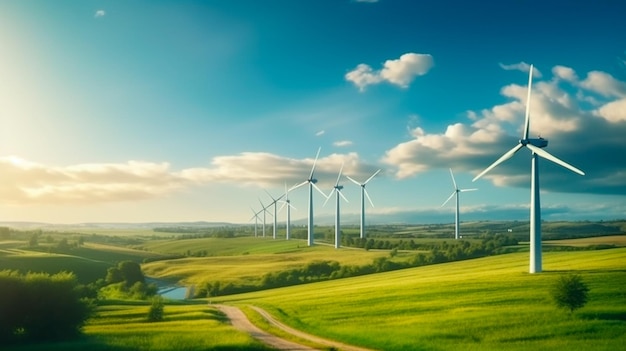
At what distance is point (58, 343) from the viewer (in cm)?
4381

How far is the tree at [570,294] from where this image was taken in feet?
162

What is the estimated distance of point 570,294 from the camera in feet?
162

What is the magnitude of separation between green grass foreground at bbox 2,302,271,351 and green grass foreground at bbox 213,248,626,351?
7.50 m

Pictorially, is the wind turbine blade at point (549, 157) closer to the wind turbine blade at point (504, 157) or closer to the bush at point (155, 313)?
the wind turbine blade at point (504, 157)

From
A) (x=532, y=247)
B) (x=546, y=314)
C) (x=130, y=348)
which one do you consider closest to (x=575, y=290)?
(x=546, y=314)

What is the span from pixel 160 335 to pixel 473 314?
28.5 metres

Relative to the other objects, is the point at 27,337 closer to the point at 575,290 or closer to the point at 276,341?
the point at 276,341

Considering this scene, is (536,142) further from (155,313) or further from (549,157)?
(155,313)

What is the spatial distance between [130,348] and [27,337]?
528 inches

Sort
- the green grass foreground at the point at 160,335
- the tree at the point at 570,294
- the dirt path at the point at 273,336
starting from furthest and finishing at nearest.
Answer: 1. the tree at the point at 570,294
2. the dirt path at the point at 273,336
3. the green grass foreground at the point at 160,335

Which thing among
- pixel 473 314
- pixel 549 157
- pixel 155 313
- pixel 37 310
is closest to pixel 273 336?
pixel 155 313

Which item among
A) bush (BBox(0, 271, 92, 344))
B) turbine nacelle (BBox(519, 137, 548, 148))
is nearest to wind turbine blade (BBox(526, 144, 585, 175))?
turbine nacelle (BBox(519, 137, 548, 148))

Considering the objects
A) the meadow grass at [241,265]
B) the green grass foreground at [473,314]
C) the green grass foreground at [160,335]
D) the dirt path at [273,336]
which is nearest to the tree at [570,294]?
the green grass foreground at [473,314]

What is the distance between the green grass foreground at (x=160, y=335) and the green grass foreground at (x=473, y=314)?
750cm
